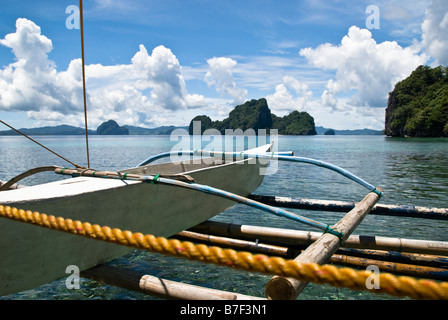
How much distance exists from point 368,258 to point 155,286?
3423 millimetres

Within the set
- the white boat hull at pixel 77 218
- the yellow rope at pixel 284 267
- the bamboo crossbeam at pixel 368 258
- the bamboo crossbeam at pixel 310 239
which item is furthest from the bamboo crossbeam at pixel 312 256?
the white boat hull at pixel 77 218

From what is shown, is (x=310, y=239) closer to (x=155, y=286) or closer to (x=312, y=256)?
(x=312, y=256)

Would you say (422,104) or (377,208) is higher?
(422,104)

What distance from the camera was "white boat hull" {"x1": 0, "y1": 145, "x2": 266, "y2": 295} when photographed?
272 centimetres

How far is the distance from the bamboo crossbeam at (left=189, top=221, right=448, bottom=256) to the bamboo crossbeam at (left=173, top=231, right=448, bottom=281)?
0.11 meters

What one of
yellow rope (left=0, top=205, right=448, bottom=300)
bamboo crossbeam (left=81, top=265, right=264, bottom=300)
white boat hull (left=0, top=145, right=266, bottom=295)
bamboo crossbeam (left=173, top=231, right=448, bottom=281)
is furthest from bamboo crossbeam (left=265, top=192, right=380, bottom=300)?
white boat hull (left=0, top=145, right=266, bottom=295)

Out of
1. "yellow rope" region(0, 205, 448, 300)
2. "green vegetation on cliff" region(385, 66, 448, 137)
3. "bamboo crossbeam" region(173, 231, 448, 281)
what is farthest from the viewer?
"green vegetation on cliff" region(385, 66, 448, 137)

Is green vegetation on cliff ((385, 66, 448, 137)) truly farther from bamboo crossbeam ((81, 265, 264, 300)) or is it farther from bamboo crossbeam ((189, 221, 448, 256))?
bamboo crossbeam ((81, 265, 264, 300))

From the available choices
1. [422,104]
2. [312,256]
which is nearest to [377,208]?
[312,256]

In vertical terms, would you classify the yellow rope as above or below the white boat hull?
above

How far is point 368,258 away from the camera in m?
4.71

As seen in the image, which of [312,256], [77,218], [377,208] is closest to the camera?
[312,256]

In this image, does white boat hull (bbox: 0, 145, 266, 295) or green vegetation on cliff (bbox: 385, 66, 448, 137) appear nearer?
white boat hull (bbox: 0, 145, 266, 295)
